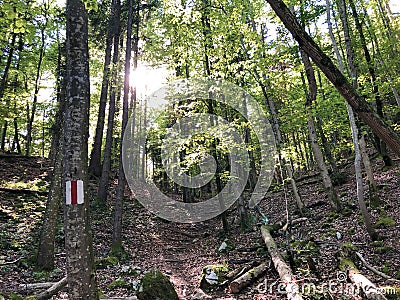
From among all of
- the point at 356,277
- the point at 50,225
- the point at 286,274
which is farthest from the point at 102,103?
the point at 356,277

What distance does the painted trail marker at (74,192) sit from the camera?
420 cm

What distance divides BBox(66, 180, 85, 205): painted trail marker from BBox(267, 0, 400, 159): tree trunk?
11.2ft

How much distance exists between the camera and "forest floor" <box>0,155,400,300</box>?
21.0 ft

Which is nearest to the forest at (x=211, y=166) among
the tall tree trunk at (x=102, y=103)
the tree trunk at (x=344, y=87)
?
the tree trunk at (x=344, y=87)

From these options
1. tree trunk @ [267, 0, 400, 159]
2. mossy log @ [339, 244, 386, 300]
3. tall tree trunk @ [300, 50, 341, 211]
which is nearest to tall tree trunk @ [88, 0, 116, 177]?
tall tree trunk @ [300, 50, 341, 211]

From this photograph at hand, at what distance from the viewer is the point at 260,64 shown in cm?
855

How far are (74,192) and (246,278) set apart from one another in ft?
13.9

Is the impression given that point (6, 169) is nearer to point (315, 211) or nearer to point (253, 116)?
point (253, 116)

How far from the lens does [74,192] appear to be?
4215mm

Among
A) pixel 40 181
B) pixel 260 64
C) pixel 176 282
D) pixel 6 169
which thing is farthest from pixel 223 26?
pixel 6 169

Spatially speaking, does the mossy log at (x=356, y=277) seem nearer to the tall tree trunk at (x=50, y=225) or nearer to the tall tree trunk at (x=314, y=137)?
the tall tree trunk at (x=314, y=137)

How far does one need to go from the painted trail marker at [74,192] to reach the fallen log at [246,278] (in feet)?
12.5

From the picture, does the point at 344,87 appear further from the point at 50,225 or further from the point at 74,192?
the point at 50,225

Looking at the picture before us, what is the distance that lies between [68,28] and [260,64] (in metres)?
5.49
